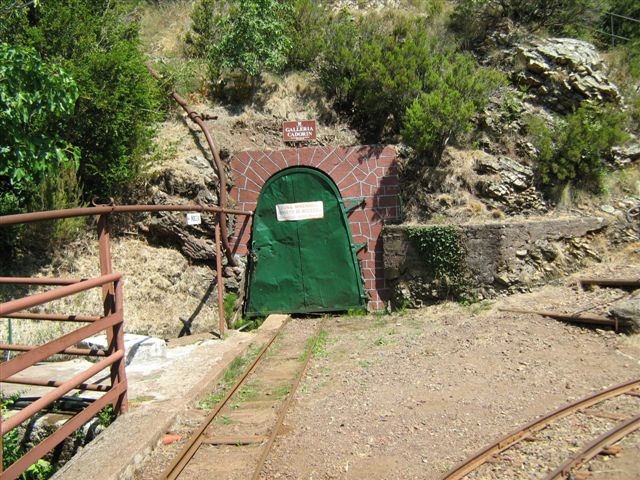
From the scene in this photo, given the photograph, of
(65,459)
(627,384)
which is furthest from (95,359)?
(627,384)

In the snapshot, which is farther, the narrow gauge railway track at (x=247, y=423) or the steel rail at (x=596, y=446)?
the narrow gauge railway track at (x=247, y=423)

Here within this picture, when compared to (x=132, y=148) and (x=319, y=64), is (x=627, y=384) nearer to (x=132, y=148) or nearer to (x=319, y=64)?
(x=132, y=148)

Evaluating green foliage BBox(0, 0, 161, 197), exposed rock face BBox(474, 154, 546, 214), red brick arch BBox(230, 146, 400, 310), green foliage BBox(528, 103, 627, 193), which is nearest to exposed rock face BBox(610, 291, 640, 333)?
exposed rock face BBox(474, 154, 546, 214)

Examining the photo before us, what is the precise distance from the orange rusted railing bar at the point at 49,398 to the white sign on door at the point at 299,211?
20.7ft

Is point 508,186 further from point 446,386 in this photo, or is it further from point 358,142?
point 446,386

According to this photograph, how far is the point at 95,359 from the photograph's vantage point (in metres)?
7.00

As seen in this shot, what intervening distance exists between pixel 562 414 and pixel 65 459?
4.55 m

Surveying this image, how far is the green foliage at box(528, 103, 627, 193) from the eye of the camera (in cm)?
1062

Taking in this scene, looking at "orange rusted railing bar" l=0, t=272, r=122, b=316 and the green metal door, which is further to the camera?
the green metal door

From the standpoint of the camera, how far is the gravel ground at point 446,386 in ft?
14.9

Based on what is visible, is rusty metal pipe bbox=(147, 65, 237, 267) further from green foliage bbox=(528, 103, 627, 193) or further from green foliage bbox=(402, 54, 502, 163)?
green foliage bbox=(528, 103, 627, 193)

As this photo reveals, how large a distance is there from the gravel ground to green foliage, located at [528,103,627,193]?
2255 millimetres

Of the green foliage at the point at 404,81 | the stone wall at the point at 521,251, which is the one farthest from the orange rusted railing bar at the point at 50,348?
the green foliage at the point at 404,81

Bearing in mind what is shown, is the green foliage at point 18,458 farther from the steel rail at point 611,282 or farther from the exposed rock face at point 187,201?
the steel rail at point 611,282
